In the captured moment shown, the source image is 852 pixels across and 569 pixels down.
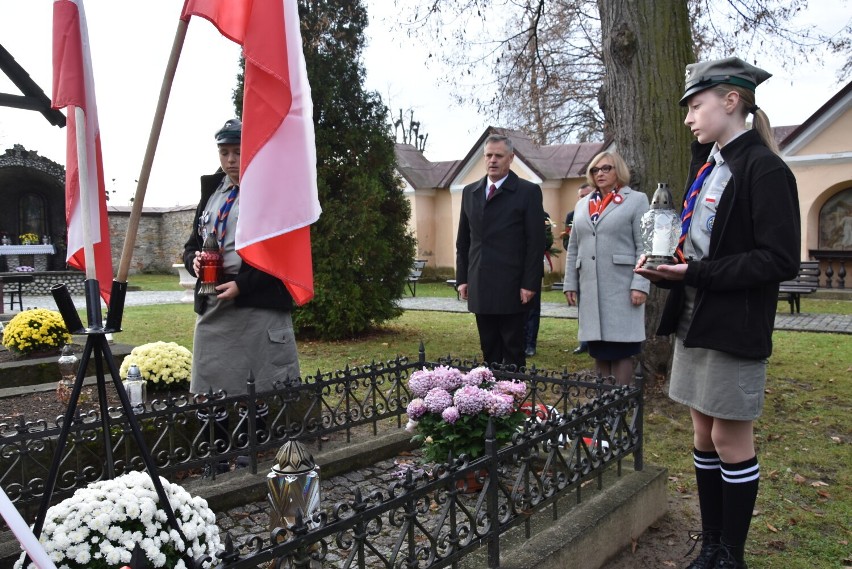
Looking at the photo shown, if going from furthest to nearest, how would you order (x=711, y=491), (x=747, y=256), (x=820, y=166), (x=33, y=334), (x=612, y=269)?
1. (x=820, y=166)
2. (x=33, y=334)
3. (x=612, y=269)
4. (x=711, y=491)
5. (x=747, y=256)

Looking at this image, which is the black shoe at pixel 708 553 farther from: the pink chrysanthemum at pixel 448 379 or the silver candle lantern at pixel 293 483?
the silver candle lantern at pixel 293 483

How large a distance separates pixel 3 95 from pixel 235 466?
5.33 m

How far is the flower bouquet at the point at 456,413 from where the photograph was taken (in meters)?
3.41

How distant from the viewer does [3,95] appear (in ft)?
22.6

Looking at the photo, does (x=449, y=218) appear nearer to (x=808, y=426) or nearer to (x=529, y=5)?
(x=529, y=5)

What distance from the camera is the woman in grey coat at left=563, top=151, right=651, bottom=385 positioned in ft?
15.1

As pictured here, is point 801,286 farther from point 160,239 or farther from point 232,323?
point 160,239

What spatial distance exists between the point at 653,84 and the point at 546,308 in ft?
28.3

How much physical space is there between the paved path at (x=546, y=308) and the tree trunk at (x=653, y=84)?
5954 millimetres

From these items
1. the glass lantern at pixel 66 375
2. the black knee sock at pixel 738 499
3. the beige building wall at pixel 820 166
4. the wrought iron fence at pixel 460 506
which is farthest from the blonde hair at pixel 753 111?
the beige building wall at pixel 820 166

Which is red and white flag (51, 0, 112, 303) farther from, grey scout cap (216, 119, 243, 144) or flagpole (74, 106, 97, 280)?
grey scout cap (216, 119, 243, 144)

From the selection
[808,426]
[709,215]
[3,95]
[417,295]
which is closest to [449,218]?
[417,295]

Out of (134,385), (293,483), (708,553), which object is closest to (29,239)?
(134,385)

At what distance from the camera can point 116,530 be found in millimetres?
1927
